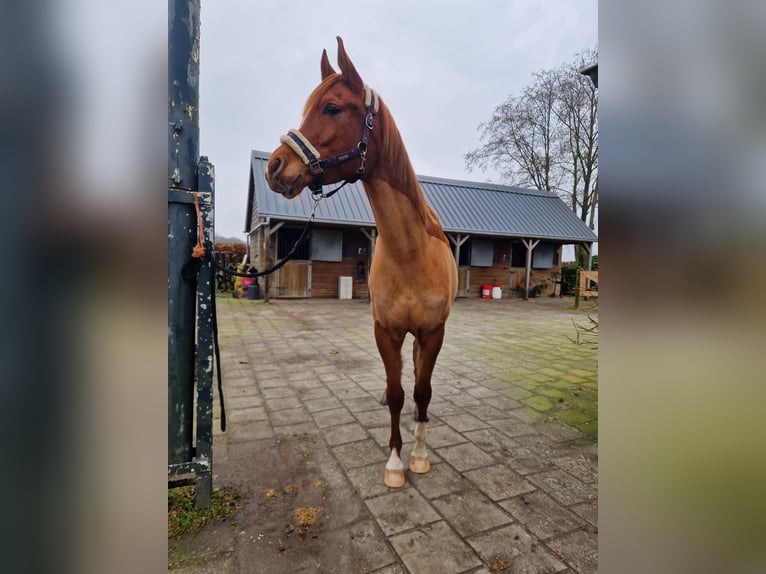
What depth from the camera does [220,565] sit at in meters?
1.43

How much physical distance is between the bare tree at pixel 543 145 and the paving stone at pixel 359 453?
1675 centimetres

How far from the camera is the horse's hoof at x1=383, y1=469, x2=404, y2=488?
1.97m

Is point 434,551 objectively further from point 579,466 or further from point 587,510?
point 579,466

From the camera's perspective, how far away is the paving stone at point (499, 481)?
1935 mm

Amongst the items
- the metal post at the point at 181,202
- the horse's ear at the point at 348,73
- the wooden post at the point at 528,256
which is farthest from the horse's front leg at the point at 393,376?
the wooden post at the point at 528,256

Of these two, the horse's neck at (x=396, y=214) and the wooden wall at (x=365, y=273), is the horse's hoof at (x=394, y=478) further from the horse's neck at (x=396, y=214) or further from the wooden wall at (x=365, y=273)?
the wooden wall at (x=365, y=273)

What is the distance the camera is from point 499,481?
2045 millimetres

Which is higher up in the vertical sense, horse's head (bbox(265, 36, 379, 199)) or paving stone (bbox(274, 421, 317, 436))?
horse's head (bbox(265, 36, 379, 199))

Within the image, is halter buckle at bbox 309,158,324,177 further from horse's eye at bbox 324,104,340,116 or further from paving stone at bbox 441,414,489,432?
paving stone at bbox 441,414,489,432

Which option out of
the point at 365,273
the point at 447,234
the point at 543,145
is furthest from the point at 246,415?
the point at 543,145

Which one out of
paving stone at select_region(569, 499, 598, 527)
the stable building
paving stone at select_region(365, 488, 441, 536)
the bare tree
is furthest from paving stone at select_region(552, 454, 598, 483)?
the bare tree

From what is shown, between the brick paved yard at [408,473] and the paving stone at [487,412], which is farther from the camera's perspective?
the paving stone at [487,412]

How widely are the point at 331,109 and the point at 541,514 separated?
219cm
